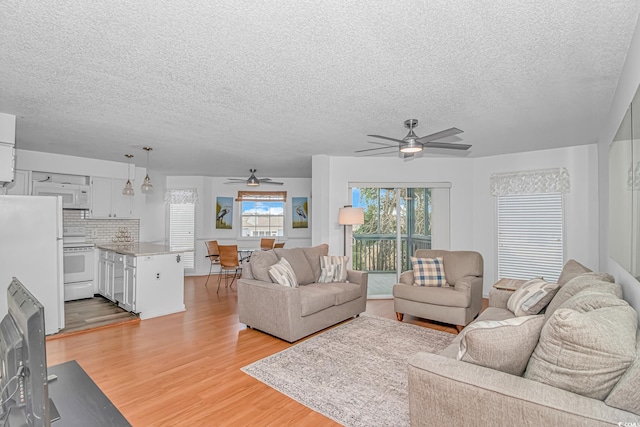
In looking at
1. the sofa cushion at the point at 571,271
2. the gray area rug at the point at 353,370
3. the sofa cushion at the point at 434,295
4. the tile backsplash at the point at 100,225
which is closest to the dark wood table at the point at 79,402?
the gray area rug at the point at 353,370

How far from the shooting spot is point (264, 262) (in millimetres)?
4215

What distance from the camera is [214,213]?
26.8 feet

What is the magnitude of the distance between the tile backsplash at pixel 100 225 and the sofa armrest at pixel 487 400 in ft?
20.9

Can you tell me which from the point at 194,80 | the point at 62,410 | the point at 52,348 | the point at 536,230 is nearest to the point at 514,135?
the point at 536,230

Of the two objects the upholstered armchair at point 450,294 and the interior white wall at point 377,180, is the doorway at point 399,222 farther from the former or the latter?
the upholstered armchair at point 450,294

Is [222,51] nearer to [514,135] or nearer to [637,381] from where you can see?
[637,381]

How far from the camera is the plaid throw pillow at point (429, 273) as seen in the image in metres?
4.40

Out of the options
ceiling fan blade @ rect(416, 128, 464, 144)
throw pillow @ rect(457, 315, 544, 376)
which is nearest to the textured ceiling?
ceiling fan blade @ rect(416, 128, 464, 144)

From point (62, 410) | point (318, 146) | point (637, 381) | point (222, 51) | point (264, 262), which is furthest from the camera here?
point (318, 146)

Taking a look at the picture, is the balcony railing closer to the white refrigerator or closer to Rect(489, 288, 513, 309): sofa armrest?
Rect(489, 288, 513, 309): sofa armrest

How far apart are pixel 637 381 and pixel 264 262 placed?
11.7 ft

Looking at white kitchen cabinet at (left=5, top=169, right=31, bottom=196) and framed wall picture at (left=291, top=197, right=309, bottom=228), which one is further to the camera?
framed wall picture at (left=291, top=197, right=309, bottom=228)

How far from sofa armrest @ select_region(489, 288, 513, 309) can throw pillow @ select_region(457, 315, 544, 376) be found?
6.68ft

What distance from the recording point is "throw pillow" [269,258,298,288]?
12.8 ft
